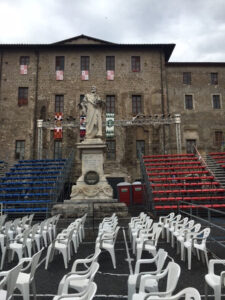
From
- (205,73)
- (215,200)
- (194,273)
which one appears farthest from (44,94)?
(194,273)

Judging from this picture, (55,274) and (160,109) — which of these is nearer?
(55,274)

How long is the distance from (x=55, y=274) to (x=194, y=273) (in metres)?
2.95

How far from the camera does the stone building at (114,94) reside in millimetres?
22203

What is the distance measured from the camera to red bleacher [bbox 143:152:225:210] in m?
12.9

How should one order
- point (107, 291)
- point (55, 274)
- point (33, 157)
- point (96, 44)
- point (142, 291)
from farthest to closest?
point (96, 44) < point (33, 157) < point (55, 274) < point (107, 291) < point (142, 291)

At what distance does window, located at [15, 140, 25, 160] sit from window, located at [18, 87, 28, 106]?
383 cm

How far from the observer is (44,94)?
22969mm

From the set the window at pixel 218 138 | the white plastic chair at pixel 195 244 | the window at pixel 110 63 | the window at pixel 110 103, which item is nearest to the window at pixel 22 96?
the window at pixel 110 103

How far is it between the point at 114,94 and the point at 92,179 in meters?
12.4

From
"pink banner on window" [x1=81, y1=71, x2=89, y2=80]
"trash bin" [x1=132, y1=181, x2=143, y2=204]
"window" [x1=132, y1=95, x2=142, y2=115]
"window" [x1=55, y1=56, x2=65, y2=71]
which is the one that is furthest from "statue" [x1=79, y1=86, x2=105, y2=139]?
"window" [x1=55, y1=56, x2=65, y2=71]

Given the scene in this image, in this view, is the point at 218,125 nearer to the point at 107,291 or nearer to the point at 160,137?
the point at 160,137

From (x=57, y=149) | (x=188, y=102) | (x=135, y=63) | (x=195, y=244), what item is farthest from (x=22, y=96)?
(x=195, y=244)

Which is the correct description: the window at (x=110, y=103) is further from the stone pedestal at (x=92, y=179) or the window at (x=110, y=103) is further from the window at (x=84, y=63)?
the stone pedestal at (x=92, y=179)

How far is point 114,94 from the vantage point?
75.4ft
